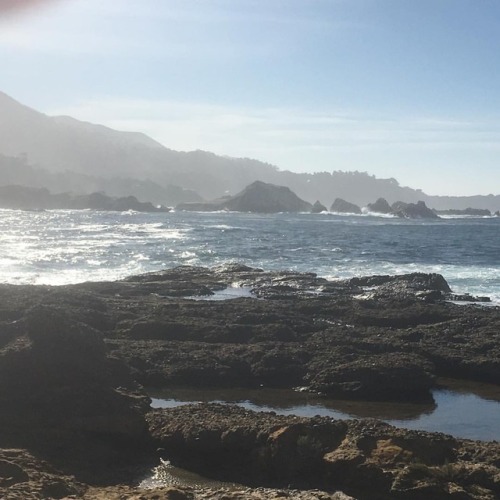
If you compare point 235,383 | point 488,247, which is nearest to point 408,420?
point 235,383

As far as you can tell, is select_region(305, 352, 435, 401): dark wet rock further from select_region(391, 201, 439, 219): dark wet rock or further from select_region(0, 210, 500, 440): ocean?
select_region(391, 201, 439, 219): dark wet rock

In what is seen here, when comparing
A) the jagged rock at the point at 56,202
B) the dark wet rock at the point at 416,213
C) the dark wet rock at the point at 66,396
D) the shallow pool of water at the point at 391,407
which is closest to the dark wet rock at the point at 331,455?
the dark wet rock at the point at 66,396

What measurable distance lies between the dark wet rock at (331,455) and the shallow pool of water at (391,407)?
3061 mm

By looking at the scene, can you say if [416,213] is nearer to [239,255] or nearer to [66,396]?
[239,255]

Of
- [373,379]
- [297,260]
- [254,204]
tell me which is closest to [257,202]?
[254,204]

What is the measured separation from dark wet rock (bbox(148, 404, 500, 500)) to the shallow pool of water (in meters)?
3.06

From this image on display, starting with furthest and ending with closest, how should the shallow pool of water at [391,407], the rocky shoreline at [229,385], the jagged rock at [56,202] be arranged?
the jagged rock at [56,202] < the shallow pool of water at [391,407] < the rocky shoreline at [229,385]

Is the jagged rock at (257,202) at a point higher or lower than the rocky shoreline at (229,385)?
higher

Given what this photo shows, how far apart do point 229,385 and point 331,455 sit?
270 inches

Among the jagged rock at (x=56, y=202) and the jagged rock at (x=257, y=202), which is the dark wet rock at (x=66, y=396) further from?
the jagged rock at (x=257, y=202)

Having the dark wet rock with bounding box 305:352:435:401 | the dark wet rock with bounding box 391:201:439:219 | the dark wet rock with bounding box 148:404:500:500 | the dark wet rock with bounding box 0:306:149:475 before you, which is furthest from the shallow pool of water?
the dark wet rock with bounding box 391:201:439:219

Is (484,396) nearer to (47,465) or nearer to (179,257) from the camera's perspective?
(47,465)

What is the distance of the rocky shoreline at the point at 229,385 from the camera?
1112 cm

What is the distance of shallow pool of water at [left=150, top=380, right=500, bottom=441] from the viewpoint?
15.7 metres
